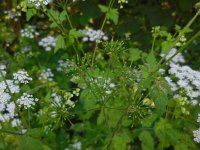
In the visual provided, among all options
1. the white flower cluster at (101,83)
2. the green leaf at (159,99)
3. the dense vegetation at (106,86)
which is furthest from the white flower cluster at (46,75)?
the green leaf at (159,99)

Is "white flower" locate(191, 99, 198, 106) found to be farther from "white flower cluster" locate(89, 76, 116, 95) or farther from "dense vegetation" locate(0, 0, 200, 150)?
"white flower cluster" locate(89, 76, 116, 95)

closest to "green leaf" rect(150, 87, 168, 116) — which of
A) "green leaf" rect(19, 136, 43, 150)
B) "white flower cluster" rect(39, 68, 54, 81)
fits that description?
"green leaf" rect(19, 136, 43, 150)

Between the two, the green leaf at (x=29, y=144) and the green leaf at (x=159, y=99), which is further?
the green leaf at (x=29, y=144)

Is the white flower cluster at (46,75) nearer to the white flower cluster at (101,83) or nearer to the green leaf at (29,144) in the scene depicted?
the white flower cluster at (101,83)

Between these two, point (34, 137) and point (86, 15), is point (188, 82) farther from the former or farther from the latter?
point (86, 15)

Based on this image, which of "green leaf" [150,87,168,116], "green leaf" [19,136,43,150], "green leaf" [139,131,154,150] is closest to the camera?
"green leaf" [150,87,168,116]

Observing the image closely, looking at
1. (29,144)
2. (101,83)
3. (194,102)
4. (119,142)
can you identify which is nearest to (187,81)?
(194,102)

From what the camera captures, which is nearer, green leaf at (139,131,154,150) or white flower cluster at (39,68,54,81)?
green leaf at (139,131,154,150)

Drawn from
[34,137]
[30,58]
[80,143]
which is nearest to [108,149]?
[34,137]

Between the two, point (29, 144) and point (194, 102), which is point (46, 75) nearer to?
point (194, 102)
